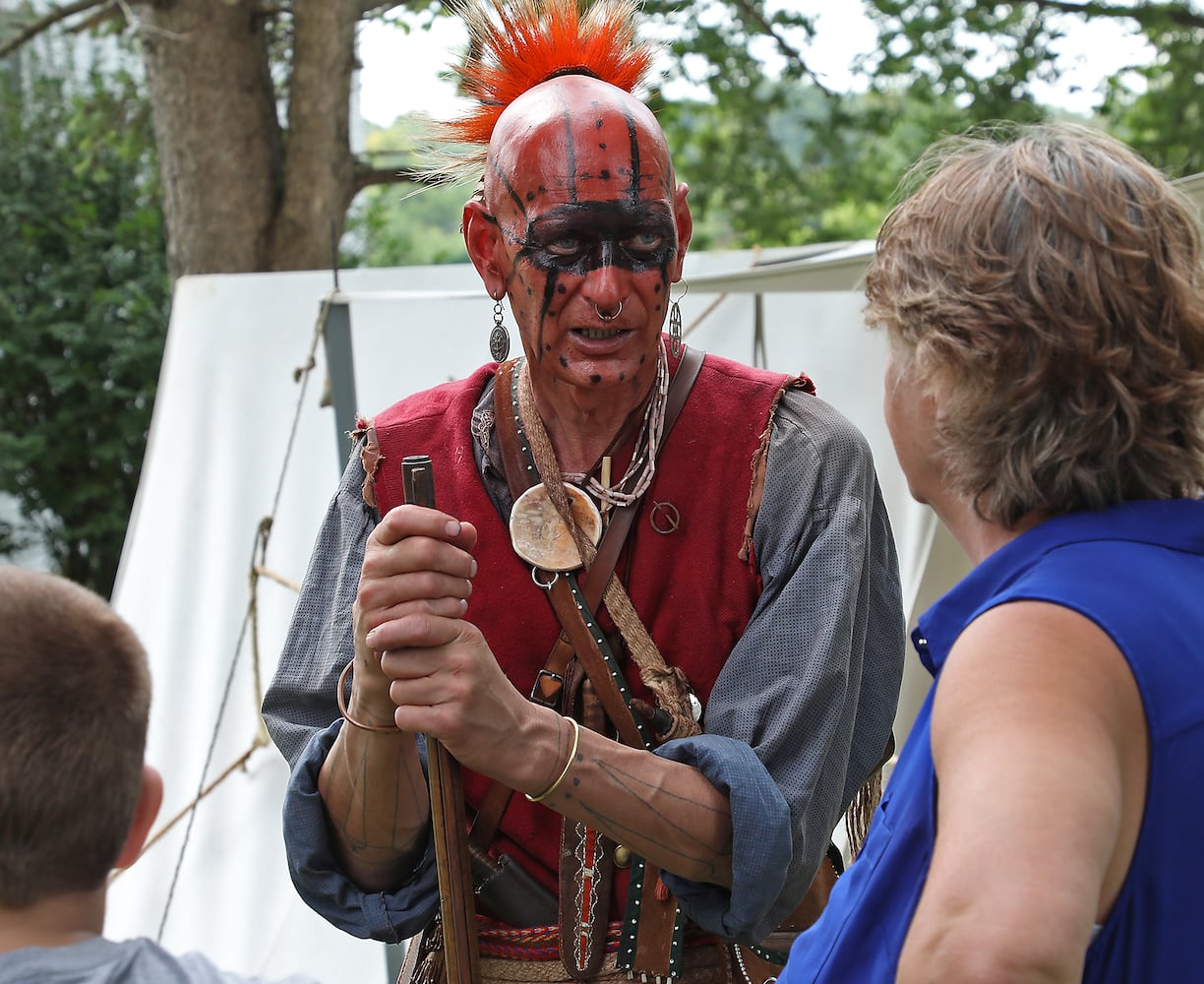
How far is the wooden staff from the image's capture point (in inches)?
65.5

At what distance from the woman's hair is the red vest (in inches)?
25.2

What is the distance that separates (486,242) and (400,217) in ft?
90.2

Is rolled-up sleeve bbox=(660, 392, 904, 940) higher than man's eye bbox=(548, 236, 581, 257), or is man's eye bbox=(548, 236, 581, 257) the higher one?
man's eye bbox=(548, 236, 581, 257)

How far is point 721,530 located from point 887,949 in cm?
76

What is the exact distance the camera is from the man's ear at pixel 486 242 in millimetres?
1918

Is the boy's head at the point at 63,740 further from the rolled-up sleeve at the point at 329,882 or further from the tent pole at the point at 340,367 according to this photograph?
the tent pole at the point at 340,367

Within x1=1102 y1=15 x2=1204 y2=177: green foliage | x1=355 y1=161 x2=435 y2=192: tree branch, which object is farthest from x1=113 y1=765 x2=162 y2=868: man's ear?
x1=1102 y1=15 x2=1204 y2=177: green foliage

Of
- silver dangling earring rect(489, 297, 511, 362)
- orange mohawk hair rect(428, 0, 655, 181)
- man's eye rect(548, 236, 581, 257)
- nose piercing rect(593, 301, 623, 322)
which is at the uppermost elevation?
orange mohawk hair rect(428, 0, 655, 181)

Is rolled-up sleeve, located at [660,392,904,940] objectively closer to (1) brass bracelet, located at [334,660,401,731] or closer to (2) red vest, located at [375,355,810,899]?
(2) red vest, located at [375,355,810,899]

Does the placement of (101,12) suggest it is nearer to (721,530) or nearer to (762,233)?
(762,233)

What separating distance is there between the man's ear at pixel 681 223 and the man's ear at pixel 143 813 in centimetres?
100

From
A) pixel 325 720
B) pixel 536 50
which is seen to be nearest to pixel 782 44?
pixel 536 50

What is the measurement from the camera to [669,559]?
1828 mm

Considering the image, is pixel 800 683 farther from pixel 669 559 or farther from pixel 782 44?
pixel 782 44
